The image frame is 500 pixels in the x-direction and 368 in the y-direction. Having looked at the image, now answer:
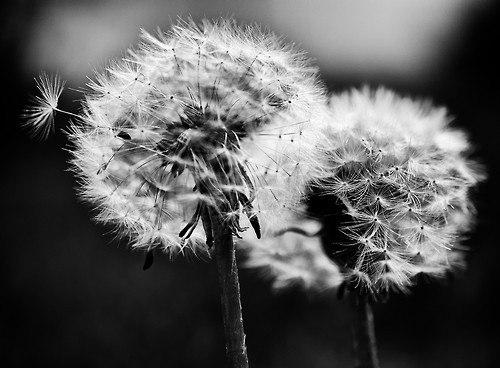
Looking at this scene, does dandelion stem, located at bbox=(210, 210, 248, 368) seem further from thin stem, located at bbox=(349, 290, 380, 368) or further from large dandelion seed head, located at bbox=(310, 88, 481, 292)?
thin stem, located at bbox=(349, 290, 380, 368)

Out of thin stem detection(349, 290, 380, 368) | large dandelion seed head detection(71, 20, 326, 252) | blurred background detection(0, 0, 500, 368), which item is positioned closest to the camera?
large dandelion seed head detection(71, 20, 326, 252)

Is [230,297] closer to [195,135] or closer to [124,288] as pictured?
[195,135]

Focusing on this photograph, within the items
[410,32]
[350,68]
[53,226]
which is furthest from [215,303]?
[410,32]

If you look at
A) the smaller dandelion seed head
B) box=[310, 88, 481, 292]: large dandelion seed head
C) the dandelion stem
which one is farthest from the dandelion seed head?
the smaller dandelion seed head

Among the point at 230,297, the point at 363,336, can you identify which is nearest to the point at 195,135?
the point at 230,297

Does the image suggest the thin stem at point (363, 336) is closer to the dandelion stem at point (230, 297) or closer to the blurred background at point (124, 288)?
the dandelion stem at point (230, 297)

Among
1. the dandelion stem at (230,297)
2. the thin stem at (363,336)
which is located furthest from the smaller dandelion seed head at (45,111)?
the thin stem at (363,336)
